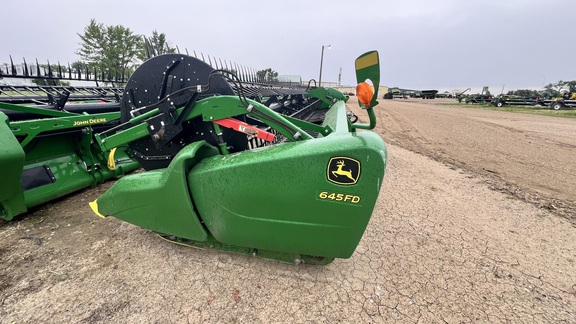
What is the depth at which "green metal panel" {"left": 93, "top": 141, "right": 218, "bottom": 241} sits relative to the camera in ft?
6.35

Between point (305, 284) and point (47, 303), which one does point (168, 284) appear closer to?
point (47, 303)

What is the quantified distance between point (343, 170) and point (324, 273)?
3.26 ft

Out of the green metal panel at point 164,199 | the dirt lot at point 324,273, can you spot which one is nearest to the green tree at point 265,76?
the dirt lot at point 324,273

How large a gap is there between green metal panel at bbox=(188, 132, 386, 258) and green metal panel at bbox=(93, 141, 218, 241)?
91mm

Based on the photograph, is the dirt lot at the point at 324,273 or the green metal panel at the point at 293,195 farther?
the dirt lot at the point at 324,273

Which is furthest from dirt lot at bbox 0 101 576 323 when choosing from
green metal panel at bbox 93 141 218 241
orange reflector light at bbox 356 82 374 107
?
orange reflector light at bbox 356 82 374 107

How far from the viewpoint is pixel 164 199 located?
2.04 metres

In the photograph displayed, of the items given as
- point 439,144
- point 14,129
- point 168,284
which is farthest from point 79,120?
point 439,144

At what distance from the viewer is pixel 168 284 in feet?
6.49

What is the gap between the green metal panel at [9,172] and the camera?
239cm

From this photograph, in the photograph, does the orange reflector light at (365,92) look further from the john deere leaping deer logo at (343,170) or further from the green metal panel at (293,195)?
the john deere leaping deer logo at (343,170)

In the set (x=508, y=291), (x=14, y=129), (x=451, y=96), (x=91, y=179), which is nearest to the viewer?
(x=508, y=291)

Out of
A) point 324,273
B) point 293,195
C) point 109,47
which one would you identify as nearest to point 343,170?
point 293,195

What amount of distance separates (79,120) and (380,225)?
3.75 meters
